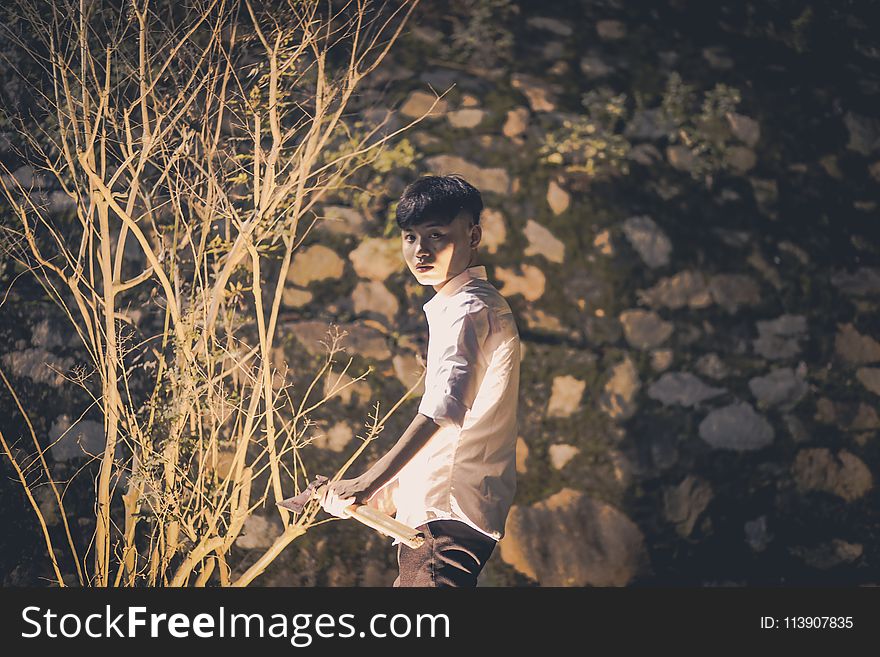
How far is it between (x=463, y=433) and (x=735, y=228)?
74.8 inches

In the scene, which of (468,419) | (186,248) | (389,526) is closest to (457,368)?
(468,419)

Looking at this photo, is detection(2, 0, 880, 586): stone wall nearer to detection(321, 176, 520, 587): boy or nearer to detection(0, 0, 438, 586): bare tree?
detection(0, 0, 438, 586): bare tree

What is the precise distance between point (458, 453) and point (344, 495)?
0.26 metres

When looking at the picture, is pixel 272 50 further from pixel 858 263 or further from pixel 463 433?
pixel 858 263

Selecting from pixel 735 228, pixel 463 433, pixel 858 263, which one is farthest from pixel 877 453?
pixel 463 433

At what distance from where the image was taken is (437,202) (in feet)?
7.41

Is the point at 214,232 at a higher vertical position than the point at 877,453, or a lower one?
higher

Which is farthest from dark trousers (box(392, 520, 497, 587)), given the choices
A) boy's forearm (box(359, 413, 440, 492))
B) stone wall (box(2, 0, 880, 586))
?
stone wall (box(2, 0, 880, 586))

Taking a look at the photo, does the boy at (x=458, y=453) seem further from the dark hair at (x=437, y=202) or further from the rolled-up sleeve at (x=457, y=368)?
the dark hair at (x=437, y=202)

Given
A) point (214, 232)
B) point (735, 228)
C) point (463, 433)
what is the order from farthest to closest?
point (735, 228)
point (214, 232)
point (463, 433)

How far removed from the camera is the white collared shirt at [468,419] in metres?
2.08

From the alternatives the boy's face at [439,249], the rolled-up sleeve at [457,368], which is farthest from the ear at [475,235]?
the rolled-up sleeve at [457,368]

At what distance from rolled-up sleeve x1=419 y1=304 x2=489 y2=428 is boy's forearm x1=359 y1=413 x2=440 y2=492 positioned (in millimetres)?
24

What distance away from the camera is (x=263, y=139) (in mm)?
3363
